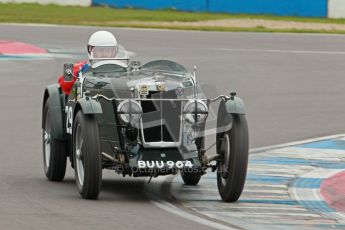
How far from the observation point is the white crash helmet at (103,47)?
12.0 m

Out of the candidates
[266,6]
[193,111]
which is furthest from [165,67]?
[266,6]

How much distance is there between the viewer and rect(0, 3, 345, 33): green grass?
38438mm

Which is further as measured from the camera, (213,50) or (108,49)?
(213,50)

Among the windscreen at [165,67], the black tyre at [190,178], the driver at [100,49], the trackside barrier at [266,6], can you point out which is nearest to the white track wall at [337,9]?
the trackside barrier at [266,6]

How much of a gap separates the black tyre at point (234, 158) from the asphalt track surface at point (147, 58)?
2.27ft

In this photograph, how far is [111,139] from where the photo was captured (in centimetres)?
1070

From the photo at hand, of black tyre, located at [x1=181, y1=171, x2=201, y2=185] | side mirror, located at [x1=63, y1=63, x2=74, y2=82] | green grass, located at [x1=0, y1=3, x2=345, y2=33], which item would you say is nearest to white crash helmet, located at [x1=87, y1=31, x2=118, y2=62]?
side mirror, located at [x1=63, y1=63, x2=74, y2=82]

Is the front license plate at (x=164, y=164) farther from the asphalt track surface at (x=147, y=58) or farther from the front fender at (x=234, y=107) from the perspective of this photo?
the front fender at (x=234, y=107)

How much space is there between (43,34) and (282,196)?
22.8 metres

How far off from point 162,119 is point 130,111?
29cm

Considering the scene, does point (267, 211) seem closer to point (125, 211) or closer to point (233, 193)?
point (233, 193)

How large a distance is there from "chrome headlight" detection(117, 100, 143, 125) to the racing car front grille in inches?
3.0

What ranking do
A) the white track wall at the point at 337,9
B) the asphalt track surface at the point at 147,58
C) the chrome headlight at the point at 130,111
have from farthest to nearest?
1. the white track wall at the point at 337,9
2. the chrome headlight at the point at 130,111
3. the asphalt track surface at the point at 147,58

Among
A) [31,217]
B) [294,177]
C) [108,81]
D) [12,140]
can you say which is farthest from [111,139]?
[12,140]
